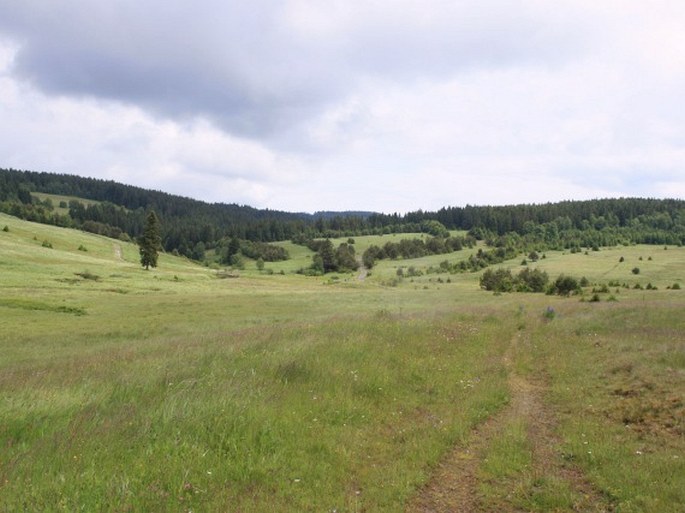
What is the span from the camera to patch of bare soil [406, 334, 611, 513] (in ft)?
24.4

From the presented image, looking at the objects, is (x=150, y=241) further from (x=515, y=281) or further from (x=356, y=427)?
(x=356, y=427)

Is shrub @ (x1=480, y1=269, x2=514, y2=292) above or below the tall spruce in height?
below

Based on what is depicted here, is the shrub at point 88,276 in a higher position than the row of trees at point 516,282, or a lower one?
lower

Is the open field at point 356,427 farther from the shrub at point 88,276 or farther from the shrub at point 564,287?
the shrub at point 88,276

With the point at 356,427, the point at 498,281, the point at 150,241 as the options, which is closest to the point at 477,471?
the point at 356,427

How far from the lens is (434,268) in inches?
5561

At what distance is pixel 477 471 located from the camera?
28.1 feet

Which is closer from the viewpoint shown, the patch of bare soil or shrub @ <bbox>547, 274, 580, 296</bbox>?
the patch of bare soil

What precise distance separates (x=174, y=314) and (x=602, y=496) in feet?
136

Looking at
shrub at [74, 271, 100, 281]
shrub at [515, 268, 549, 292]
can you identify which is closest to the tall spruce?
shrub at [74, 271, 100, 281]

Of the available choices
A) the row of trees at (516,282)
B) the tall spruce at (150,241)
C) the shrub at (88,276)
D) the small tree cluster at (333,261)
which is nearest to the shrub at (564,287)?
the row of trees at (516,282)

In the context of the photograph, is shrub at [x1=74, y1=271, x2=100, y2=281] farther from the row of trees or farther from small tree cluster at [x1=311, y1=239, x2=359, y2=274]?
small tree cluster at [x1=311, y1=239, x2=359, y2=274]

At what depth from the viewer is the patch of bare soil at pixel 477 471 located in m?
7.44

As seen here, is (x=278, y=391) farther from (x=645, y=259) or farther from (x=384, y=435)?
(x=645, y=259)
